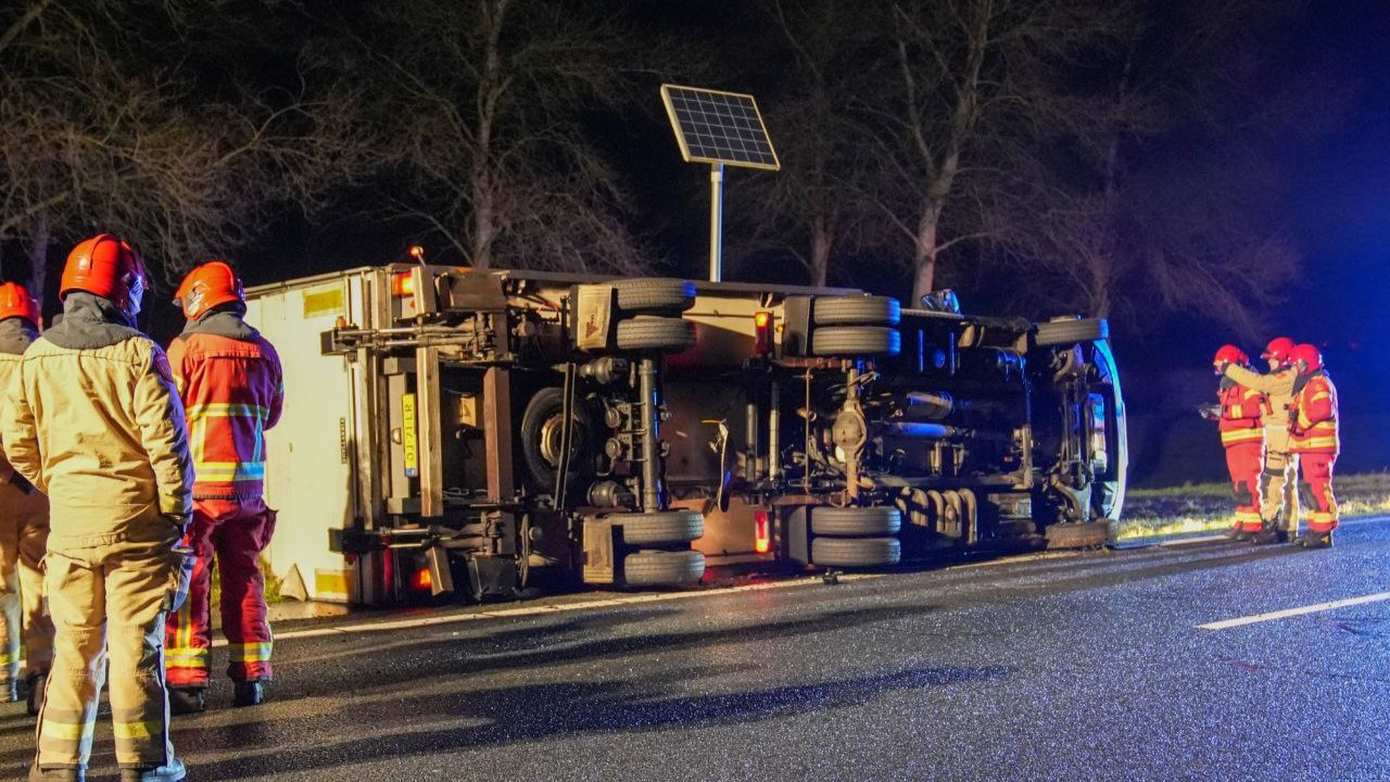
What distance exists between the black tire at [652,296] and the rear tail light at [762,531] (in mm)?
1886

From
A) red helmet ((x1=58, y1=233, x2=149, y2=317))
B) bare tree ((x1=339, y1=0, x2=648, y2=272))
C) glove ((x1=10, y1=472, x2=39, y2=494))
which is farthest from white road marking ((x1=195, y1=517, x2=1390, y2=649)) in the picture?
bare tree ((x1=339, y1=0, x2=648, y2=272))

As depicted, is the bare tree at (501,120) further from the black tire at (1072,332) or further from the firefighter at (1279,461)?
the firefighter at (1279,461)

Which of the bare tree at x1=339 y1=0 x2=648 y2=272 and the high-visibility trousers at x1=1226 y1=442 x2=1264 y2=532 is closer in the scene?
the high-visibility trousers at x1=1226 y1=442 x2=1264 y2=532

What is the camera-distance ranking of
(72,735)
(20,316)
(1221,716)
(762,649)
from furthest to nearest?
(762,649), (20,316), (1221,716), (72,735)

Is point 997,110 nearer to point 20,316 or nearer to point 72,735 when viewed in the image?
point 20,316

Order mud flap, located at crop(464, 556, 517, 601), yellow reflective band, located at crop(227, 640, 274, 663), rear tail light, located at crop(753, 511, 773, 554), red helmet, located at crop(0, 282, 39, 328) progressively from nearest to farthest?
1. yellow reflective band, located at crop(227, 640, 274, 663)
2. red helmet, located at crop(0, 282, 39, 328)
3. mud flap, located at crop(464, 556, 517, 601)
4. rear tail light, located at crop(753, 511, 773, 554)

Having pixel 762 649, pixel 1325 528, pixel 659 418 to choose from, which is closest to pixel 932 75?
pixel 1325 528

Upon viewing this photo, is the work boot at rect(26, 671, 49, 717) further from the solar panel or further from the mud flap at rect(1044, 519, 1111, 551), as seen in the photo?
the mud flap at rect(1044, 519, 1111, 551)

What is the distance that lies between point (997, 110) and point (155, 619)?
17632mm

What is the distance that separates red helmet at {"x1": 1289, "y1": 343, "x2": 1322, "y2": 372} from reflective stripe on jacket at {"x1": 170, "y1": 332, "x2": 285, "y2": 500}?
921 cm

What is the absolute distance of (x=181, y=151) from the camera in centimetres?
1338

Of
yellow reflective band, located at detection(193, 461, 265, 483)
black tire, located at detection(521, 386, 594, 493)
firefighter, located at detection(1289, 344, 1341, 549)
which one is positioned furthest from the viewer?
firefighter, located at detection(1289, 344, 1341, 549)

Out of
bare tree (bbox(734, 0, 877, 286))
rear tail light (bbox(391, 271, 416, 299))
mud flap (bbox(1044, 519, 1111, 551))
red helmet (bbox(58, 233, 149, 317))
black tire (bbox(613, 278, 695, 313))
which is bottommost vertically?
mud flap (bbox(1044, 519, 1111, 551))

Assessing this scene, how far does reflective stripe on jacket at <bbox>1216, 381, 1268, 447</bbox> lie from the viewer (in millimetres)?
12461
